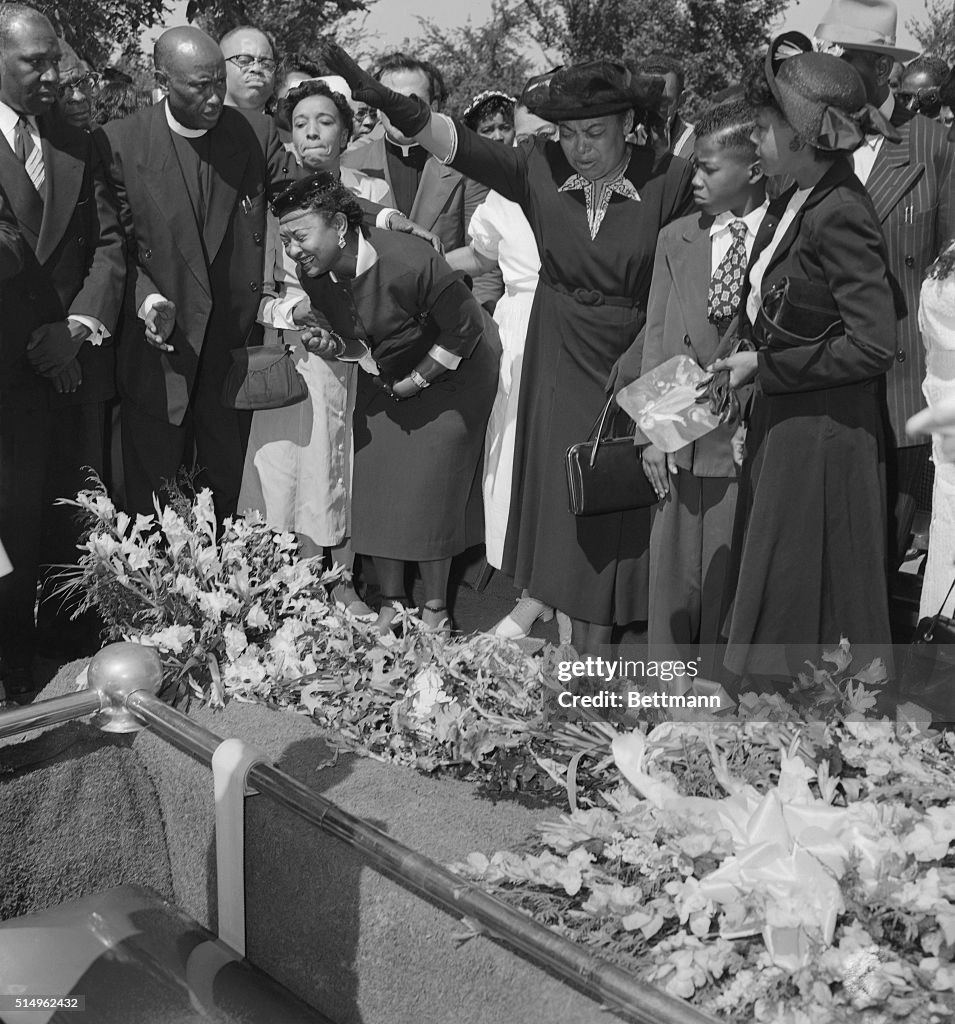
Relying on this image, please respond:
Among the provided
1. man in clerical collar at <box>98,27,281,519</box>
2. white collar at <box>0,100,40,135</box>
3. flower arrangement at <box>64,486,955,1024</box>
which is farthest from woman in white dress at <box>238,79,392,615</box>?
flower arrangement at <box>64,486,955,1024</box>

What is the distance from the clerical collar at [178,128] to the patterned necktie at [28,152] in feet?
1.81

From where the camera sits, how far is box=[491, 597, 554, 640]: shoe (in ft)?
15.1

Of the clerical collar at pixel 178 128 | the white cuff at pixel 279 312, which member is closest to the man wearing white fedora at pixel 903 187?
the white cuff at pixel 279 312

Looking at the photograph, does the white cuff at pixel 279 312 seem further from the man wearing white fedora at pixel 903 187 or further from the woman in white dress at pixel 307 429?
the man wearing white fedora at pixel 903 187

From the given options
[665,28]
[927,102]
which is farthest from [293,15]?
[927,102]

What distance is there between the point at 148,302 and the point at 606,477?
5.93 ft

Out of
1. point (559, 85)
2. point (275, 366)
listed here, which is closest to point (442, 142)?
point (559, 85)

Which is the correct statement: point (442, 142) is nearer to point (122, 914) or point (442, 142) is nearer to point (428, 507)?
point (428, 507)

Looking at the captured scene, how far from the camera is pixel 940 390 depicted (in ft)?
12.4

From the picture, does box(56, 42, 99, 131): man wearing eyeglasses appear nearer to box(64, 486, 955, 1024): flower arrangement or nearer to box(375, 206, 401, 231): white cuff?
box(375, 206, 401, 231): white cuff

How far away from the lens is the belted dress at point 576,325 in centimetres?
413

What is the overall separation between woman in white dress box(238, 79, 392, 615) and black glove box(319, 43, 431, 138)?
103 cm

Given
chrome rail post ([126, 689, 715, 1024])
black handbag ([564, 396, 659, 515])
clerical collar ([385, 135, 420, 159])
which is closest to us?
chrome rail post ([126, 689, 715, 1024])

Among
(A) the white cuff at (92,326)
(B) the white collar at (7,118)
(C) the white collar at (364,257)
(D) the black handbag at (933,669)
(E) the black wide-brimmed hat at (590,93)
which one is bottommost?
(D) the black handbag at (933,669)
